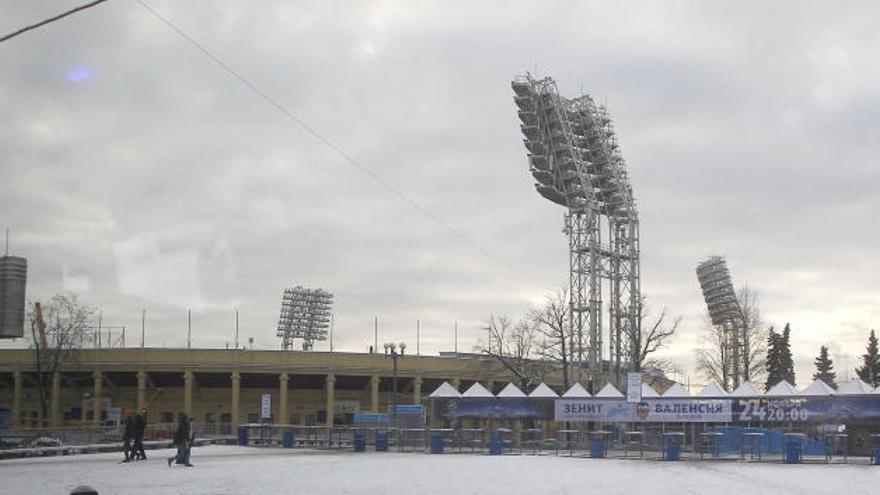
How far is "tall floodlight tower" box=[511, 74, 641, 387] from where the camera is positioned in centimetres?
7731

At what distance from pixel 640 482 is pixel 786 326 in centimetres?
10612

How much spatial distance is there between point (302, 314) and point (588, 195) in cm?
8964

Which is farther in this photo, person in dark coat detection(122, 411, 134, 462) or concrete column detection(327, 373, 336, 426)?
concrete column detection(327, 373, 336, 426)

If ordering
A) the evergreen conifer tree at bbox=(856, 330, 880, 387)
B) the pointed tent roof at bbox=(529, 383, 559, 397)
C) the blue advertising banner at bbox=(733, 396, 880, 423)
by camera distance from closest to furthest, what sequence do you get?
the blue advertising banner at bbox=(733, 396, 880, 423), the pointed tent roof at bbox=(529, 383, 559, 397), the evergreen conifer tree at bbox=(856, 330, 880, 387)

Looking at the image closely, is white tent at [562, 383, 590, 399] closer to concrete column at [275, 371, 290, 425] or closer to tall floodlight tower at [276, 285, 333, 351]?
concrete column at [275, 371, 290, 425]

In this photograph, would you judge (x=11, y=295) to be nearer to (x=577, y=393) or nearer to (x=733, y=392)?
(x=577, y=393)

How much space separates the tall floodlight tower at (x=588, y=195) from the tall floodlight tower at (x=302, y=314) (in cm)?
8122

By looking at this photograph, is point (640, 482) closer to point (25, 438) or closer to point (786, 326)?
point (25, 438)

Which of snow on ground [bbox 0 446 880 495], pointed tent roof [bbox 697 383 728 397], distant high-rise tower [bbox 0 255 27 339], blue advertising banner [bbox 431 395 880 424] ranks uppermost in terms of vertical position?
distant high-rise tower [bbox 0 255 27 339]

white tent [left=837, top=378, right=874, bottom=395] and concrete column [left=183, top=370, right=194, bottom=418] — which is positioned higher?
white tent [left=837, top=378, right=874, bottom=395]

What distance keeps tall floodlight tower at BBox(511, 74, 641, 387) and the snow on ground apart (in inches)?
1545

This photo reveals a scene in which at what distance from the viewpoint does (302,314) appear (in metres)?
160

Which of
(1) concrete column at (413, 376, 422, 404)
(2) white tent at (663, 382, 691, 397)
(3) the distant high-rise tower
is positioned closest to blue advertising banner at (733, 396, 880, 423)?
(2) white tent at (663, 382, 691, 397)

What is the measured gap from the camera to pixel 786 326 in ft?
414
